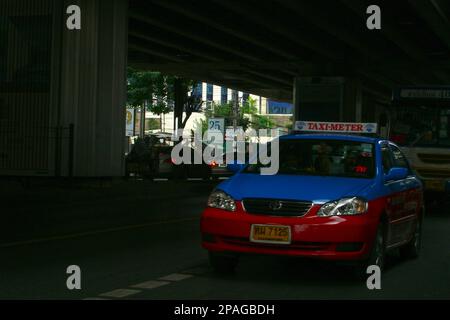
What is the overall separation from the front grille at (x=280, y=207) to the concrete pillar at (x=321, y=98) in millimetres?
26211

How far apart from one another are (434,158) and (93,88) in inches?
368

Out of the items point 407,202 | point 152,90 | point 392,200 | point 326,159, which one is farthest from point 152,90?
point 392,200

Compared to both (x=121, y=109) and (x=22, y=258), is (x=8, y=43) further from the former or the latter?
(x=22, y=258)

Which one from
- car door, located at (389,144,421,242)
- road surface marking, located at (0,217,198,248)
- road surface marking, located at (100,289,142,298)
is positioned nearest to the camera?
road surface marking, located at (100,289,142,298)

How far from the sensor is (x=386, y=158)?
30.0 feet

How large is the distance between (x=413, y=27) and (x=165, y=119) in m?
69.0

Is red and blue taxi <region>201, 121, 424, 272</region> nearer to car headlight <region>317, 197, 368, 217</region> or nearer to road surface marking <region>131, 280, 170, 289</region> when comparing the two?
car headlight <region>317, 197, 368, 217</region>

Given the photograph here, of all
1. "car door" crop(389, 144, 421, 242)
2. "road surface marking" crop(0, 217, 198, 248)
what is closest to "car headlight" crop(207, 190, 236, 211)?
A: "car door" crop(389, 144, 421, 242)

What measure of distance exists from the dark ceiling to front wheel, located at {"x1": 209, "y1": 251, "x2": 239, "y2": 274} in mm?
16368

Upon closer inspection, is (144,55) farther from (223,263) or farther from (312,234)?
(312,234)

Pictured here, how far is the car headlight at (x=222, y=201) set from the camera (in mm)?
7744

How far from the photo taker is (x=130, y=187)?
815 inches

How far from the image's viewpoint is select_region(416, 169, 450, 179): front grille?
16688 millimetres
